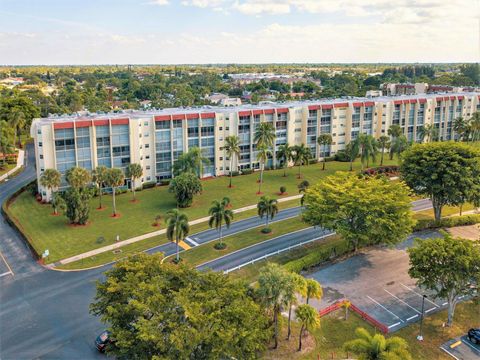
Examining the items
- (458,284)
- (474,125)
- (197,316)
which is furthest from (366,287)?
(474,125)

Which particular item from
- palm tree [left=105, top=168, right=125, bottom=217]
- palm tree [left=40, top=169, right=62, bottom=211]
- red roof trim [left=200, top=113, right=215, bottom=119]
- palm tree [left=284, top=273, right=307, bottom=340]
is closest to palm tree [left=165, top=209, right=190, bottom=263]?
palm tree [left=284, top=273, right=307, bottom=340]

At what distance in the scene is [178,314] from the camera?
3206cm

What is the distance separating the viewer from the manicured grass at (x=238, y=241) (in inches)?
2299

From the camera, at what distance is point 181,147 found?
94750 millimetres

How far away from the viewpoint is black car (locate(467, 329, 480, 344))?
40406mm

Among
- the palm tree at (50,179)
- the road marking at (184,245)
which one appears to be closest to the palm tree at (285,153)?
the road marking at (184,245)

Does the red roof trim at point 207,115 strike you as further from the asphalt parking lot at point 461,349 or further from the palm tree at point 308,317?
the asphalt parking lot at point 461,349

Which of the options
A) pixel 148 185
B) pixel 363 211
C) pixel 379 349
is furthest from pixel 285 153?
pixel 379 349

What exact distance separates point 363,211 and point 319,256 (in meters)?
7.98

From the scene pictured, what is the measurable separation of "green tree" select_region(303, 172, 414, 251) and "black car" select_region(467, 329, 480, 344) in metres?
14.2

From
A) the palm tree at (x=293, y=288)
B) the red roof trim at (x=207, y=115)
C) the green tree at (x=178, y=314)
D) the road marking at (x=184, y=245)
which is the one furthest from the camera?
the red roof trim at (x=207, y=115)

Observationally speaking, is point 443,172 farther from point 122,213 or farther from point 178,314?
point 122,213

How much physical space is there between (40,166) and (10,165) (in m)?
32.9

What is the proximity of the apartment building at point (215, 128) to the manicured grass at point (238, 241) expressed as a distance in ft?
110
